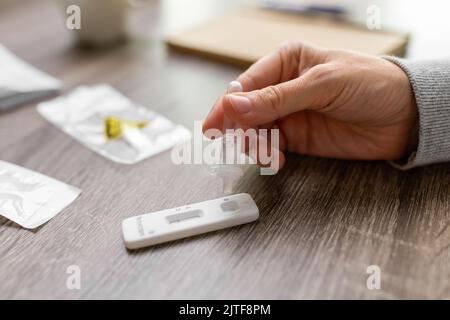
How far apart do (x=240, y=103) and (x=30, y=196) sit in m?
0.26

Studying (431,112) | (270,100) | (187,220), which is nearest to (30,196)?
(187,220)

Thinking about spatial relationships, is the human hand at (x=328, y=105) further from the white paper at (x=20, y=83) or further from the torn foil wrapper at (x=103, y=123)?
the white paper at (x=20, y=83)

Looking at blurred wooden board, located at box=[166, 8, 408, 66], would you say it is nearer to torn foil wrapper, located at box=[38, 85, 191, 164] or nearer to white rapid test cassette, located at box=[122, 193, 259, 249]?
torn foil wrapper, located at box=[38, 85, 191, 164]

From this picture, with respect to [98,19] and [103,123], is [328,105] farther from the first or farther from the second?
[98,19]

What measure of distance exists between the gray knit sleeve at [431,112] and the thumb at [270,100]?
0.40 feet

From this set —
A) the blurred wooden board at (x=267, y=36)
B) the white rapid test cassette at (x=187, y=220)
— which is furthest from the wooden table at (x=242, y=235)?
the blurred wooden board at (x=267, y=36)

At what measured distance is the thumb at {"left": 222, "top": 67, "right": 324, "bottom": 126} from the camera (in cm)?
47

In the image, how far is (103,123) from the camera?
2.10 ft

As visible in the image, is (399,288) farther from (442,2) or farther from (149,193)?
(442,2)

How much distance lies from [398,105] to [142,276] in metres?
0.35

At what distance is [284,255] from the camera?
1.35 feet

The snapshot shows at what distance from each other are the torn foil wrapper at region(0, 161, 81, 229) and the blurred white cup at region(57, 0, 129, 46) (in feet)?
1.44

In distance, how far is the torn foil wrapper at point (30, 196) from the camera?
1.51ft
